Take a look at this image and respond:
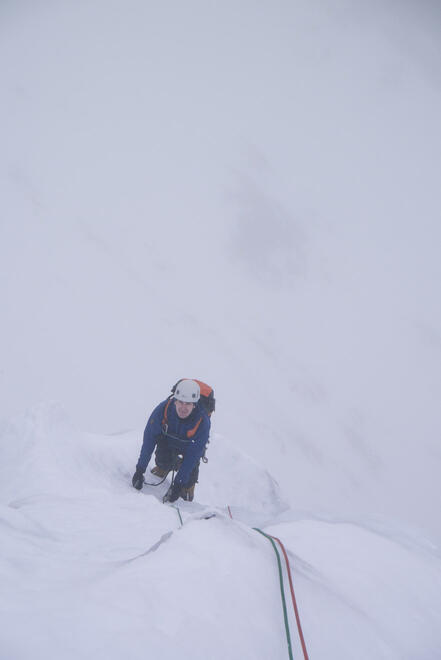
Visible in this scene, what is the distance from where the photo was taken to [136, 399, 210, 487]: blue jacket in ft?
12.3

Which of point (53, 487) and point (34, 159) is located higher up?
point (34, 159)

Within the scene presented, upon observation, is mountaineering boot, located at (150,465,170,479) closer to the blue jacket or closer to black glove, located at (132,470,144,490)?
black glove, located at (132,470,144,490)

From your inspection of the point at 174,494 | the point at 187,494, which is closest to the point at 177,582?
the point at 174,494

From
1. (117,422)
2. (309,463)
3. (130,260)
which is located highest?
(130,260)

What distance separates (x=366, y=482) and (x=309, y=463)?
454 inches

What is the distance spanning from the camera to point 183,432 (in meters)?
3.86

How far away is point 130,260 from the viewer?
2158 inches

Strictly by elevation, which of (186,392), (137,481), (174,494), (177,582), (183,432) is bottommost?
(137,481)

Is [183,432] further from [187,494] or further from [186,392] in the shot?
Result: [187,494]

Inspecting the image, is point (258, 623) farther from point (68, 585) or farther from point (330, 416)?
point (330, 416)

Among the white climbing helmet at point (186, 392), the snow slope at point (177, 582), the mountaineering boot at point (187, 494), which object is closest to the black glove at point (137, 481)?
the mountaineering boot at point (187, 494)

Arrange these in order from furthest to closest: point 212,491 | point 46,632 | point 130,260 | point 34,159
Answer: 1. point 34,159
2. point 130,260
3. point 212,491
4. point 46,632

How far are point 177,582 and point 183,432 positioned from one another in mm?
2160

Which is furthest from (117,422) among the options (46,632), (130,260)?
(130,260)
